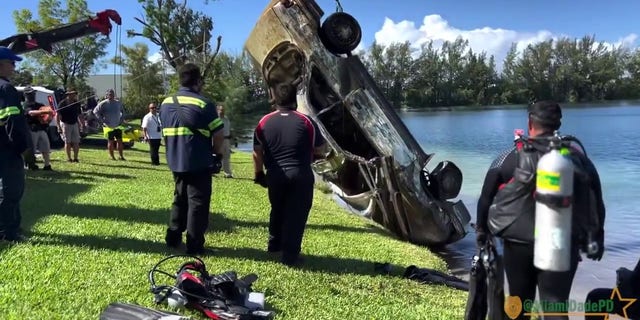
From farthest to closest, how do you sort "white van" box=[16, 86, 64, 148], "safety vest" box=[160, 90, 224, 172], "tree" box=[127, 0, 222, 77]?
"tree" box=[127, 0, 222, 77]
"white van" box=[16, 86, 64, 148]
"safety vest" box=[160, 90, 224, 172]

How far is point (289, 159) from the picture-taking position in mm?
5535

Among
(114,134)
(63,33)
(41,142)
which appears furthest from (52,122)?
(41,142)

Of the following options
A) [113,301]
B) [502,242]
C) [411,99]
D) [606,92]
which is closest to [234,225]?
[113,301]

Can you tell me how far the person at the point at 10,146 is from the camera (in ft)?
17.5

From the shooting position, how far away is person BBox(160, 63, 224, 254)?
5.45 m

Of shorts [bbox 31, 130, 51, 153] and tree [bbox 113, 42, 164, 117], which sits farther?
tree [bbox 113, 42, 164, 117]

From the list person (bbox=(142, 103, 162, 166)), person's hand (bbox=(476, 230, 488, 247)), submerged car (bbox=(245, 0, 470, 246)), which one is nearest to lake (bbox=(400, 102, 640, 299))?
submerged car (bbox=(245, 0, 470, 246))

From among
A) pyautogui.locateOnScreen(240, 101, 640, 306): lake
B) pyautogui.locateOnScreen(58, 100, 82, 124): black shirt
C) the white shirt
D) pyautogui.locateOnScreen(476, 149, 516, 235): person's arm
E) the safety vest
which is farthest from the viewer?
the white shirt

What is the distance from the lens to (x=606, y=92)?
87688 millimetres

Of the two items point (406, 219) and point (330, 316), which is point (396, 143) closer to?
point (406, 219)

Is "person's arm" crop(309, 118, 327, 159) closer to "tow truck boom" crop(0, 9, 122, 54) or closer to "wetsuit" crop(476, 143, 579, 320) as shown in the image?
"wetsuit" crop(476, 143, 579, 320)

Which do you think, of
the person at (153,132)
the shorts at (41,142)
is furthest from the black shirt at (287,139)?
the person at (153,132)

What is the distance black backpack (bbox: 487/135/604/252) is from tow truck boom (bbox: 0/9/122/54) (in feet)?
34.4

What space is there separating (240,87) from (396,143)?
175 feet
